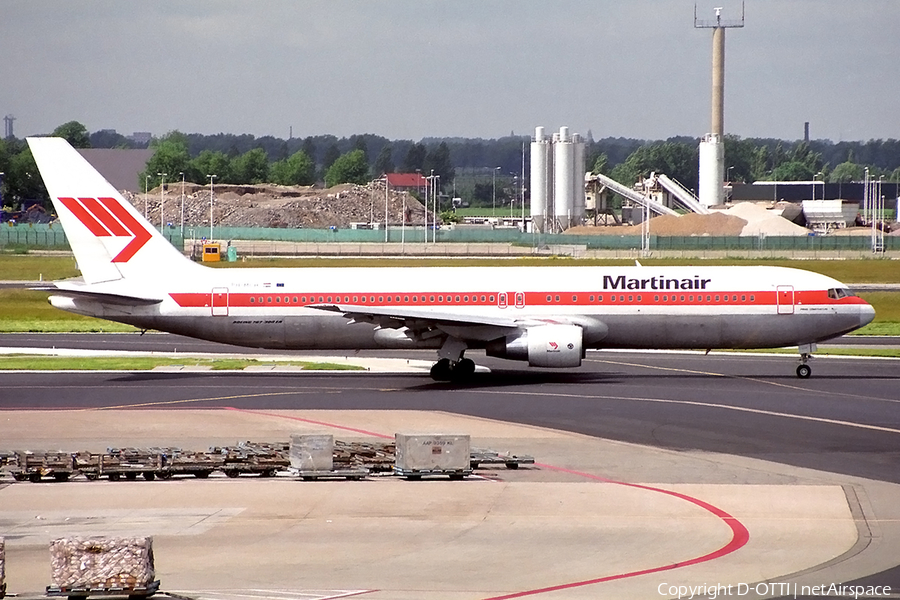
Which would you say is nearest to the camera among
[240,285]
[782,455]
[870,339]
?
[782,455]

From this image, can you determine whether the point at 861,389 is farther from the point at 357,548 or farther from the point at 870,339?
the point at 357,548

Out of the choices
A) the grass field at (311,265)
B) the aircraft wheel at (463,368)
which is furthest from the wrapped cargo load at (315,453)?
the grass field at (311,265)

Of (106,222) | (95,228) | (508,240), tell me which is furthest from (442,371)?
(508,240)

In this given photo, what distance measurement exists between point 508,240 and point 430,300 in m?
120

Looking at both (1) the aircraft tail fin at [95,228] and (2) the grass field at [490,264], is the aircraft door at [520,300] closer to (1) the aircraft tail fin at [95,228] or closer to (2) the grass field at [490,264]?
(1) the aircraft tail fin at [95,228]

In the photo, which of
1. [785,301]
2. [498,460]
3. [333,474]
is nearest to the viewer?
[333,474]

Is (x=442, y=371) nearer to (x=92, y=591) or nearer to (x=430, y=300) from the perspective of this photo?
(x=430, y=300)

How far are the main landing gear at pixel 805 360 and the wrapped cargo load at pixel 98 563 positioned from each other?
107 ft

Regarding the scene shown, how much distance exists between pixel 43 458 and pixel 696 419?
18037 millimetres

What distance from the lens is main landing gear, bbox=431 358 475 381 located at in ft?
143

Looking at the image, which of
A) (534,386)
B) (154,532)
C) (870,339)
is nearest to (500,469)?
(154,532)

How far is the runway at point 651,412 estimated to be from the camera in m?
24.4

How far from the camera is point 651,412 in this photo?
1412 inches

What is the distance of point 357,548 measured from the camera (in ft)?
64.7
